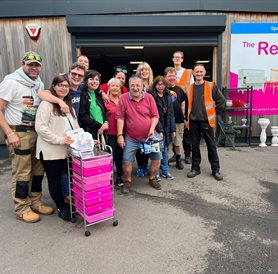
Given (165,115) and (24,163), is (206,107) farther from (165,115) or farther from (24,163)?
(24,163)

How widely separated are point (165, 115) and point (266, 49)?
3747 mm

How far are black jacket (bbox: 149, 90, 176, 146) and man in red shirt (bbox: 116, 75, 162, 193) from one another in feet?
1.03

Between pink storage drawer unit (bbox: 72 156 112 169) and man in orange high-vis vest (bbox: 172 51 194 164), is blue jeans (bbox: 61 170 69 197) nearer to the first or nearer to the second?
pink storage drawer unit (bbox: 72 156 112 169)

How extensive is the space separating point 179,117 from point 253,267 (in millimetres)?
2886

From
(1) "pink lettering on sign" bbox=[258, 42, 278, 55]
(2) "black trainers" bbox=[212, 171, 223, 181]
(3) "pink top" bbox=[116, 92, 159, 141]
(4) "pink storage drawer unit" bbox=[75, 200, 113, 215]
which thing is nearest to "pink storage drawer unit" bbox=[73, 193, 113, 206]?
(4) "pink storage drawer unit" bbox=[75, 200, 113, 215]

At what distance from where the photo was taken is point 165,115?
14.1 feet

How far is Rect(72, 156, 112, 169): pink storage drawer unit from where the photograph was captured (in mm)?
2767

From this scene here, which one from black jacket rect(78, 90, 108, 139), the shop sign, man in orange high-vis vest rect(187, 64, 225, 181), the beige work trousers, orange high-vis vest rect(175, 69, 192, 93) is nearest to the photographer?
the beige work trousers

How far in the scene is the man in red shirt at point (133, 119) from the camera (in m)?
3.78

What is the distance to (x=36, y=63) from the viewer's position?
2982 millimetres

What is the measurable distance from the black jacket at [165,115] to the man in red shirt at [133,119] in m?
0.31

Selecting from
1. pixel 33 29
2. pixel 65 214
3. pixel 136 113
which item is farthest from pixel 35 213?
pixel 33 29

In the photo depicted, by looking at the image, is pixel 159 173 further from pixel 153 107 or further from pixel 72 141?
pixel 72 141

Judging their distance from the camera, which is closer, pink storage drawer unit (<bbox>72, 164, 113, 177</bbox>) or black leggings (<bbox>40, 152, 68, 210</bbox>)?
pink storage drawer unit (<bbox>72, 164, 113, 177</bbox>)
